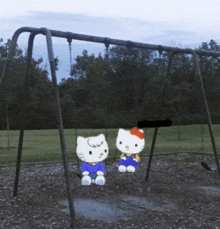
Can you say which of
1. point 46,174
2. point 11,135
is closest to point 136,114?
point 46,174

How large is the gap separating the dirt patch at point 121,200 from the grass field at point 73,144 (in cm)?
188

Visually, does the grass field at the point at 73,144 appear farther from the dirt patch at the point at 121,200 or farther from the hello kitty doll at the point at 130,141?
the dirt patch at the point at 121,200

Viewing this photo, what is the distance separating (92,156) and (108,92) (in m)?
4.62

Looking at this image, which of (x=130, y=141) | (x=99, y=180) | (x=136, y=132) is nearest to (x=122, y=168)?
(x=130, y=141)

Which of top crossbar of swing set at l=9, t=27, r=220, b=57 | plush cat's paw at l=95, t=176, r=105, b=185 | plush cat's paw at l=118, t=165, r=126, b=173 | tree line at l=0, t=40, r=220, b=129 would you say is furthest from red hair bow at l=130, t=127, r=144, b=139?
top crossbar of swing set at l=9, t=27, r=220, b=57

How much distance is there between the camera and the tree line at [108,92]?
31.7ft

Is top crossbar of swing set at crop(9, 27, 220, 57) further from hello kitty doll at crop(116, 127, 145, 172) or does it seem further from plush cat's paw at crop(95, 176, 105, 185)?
plush cat's paw at crop(95, 176, 105, 185)

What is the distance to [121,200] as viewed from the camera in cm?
641

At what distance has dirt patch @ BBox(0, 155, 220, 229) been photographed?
203 inches

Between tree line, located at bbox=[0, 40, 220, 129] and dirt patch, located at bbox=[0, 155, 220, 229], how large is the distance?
153 cm

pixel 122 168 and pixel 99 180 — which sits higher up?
pixel 99 180

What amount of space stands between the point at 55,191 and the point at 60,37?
2.87 metres

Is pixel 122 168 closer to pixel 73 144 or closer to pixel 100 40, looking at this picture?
pixel 100 40

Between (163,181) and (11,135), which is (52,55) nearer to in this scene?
(163,181)
